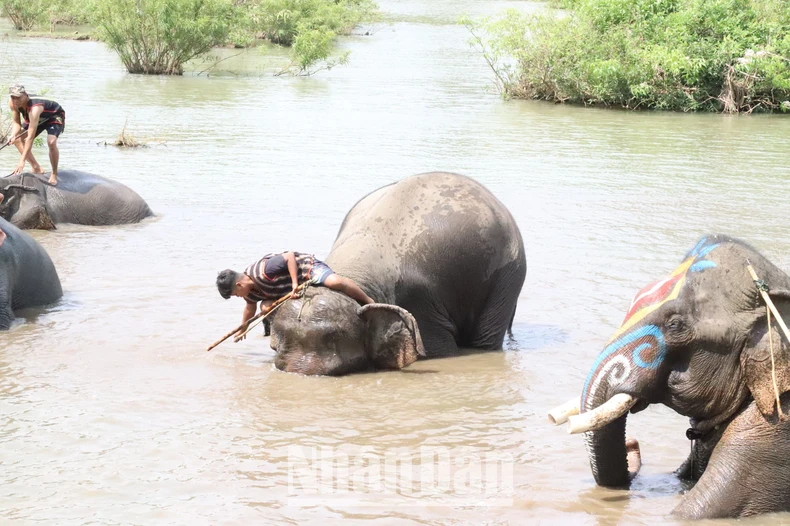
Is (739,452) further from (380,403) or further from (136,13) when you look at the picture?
(136,13)

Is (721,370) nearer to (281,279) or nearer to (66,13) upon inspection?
(281,279)

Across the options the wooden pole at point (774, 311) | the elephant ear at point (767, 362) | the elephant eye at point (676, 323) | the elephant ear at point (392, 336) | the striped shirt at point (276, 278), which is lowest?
the elephant ear at point (392, 336)

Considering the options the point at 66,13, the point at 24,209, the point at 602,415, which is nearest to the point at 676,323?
the point at 602,415

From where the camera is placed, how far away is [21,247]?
841 centimetres

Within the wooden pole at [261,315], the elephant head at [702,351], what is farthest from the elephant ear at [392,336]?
the elephant head at [702,351]

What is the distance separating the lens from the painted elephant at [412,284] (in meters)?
6.73

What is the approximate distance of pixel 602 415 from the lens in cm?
421

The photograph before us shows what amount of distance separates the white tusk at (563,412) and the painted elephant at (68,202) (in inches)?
316

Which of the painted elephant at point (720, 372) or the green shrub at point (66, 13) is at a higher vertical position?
the painted elephant at point (720, 372)

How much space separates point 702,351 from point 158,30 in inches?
986

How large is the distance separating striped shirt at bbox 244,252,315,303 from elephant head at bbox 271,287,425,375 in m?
0.19

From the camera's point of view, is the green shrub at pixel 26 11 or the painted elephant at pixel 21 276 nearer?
the painted elephant at pixel 21 276

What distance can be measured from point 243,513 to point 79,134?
14.2m

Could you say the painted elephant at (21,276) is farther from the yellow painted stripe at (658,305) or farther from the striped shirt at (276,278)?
the yellow painted stripe at (658,305)
